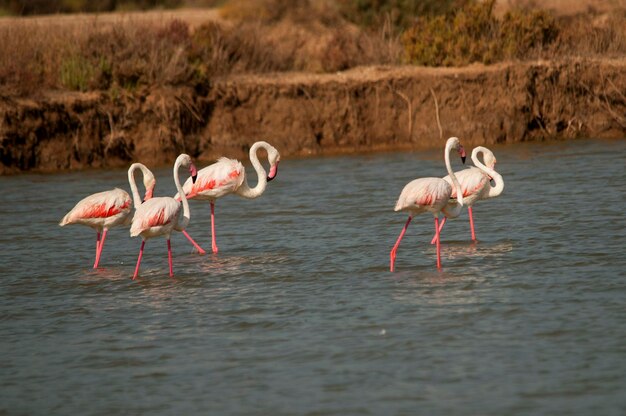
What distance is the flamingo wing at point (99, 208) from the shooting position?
1238 centimetres

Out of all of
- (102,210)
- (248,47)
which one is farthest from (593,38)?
(102,210)

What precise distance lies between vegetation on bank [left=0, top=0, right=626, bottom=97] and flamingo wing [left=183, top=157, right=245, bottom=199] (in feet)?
25.9

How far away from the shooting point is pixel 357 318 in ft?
31.7

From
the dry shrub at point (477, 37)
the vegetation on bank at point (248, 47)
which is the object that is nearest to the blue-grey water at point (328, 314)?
the vegetation on bank at point (248, 47)

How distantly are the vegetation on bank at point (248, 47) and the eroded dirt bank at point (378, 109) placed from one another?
55 centimetres

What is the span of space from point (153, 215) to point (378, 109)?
11.7 meters

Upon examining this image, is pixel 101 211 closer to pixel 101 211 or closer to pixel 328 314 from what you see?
pixel 101 211

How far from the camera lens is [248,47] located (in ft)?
79.8

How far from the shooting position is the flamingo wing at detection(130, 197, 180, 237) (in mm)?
11445

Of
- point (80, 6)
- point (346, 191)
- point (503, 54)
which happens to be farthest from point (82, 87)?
point (80, 6)

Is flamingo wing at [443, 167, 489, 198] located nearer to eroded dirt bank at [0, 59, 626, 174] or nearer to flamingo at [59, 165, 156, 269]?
flamingo at [59, 165, 156, 269]

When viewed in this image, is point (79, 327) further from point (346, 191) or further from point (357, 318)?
point (346, 191)

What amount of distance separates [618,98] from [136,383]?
17136mm

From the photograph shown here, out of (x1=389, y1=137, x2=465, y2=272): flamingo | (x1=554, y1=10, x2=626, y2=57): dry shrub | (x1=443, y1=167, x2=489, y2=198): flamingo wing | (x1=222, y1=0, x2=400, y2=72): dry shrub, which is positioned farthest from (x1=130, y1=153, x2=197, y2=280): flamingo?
(x1=554, y1=10, x2=626, y2=57): dry shrub
